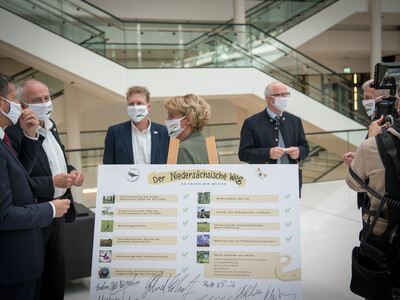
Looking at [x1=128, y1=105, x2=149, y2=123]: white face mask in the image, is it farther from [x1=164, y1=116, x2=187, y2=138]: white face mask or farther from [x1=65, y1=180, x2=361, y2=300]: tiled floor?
[x1=65, y1=180, x2=361, y2=300]: tiled floor

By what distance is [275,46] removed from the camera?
11.4m

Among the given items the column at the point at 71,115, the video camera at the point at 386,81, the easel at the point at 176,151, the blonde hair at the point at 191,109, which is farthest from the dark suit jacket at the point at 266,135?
the column at the point at 71,115

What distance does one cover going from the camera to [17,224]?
2.11 meters

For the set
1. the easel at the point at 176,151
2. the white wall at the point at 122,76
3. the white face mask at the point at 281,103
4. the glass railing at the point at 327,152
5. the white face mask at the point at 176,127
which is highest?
the white wall at the point at 122,76

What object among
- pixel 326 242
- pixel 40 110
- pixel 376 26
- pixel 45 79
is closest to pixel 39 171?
pixel 40 110

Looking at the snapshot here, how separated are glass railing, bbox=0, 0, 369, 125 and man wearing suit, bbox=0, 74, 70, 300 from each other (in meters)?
7.98

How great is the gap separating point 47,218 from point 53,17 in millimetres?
8441

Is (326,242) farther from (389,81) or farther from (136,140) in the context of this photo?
(136,140)

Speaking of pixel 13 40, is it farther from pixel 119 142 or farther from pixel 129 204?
pixel 129 204

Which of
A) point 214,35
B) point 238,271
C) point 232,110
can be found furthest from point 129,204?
point 232,110

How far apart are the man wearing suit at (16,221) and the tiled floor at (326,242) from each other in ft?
5.45

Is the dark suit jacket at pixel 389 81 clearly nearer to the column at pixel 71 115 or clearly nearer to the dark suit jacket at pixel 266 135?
the dark suit jacket at pixel 266 135

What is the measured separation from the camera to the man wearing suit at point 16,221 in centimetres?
211

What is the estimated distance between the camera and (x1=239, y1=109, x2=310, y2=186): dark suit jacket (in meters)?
3.83
